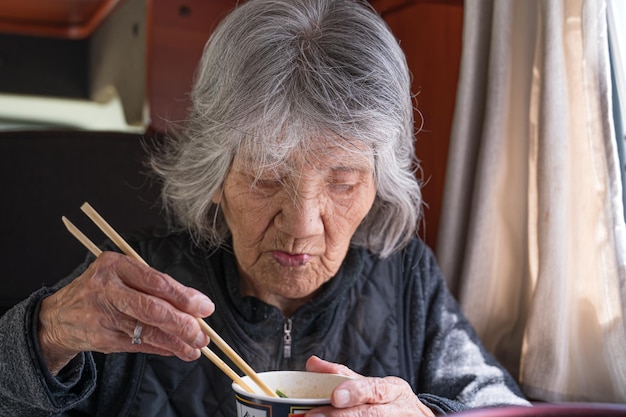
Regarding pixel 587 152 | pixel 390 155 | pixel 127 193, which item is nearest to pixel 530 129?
pixel 587 152

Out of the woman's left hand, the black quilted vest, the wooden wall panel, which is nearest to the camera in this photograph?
the woman's left hand

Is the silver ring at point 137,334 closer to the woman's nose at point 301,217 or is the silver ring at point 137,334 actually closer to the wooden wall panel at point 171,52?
the woman's nose at point 301,217

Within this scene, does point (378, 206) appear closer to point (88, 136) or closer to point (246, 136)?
point (246, 136)

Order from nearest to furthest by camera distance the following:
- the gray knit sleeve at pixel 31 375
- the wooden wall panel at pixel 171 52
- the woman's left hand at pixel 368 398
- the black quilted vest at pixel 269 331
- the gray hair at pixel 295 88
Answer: the woman's left hand at pixel 368 398, the gray knit sleeve at pixel 31 375, the gray hair at pixel 295 88, the black quilted vest at pixel 269 331, the wooden wall panel at pixel 171 52

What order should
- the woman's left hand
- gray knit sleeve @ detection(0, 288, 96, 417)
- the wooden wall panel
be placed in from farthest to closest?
the wooden wall panel < gray knit sleeve @ detection(0, 288, 96, 417) < the woman's left hand

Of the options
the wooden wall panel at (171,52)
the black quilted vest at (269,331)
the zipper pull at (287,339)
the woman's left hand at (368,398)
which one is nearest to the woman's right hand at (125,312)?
the woman's left hand at (368,398)

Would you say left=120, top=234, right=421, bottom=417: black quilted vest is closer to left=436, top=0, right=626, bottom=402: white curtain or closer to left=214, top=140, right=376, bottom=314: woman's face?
left=214, top=140, right=376, bottom=314: woman's face

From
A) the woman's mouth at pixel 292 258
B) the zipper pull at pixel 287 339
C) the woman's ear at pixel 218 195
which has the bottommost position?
the zipper pull at pixel 287 339

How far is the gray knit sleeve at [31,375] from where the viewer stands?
1.21 metres

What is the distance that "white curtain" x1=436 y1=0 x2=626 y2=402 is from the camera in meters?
1.50

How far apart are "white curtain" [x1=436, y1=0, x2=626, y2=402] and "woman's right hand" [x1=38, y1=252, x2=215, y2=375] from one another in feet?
2.75

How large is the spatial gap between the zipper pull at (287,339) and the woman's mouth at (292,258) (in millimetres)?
141

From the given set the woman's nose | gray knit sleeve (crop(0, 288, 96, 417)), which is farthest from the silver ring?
the woman's nose

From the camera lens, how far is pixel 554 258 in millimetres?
1581
